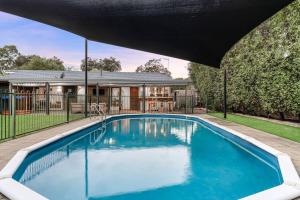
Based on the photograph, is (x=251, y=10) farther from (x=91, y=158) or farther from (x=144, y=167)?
(x=91, y=158)

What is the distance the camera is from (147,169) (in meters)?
6.29

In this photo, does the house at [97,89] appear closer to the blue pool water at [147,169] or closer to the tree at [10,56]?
the blue pool water at [147,169]

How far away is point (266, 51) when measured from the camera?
42.9 feet

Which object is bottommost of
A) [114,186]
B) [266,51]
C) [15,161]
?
[114,186]

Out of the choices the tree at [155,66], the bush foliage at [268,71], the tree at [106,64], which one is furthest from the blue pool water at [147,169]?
the tree at [106,64]

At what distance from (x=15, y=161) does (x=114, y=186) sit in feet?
5.97

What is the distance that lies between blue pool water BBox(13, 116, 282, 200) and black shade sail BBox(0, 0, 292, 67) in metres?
3.43

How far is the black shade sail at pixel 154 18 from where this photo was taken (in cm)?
131

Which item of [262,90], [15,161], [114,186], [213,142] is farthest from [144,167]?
[262,90]

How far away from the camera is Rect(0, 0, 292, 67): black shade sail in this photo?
1310 mm

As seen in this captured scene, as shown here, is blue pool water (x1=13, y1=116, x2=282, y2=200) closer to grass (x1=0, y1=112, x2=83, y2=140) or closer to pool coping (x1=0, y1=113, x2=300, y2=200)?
pool coping (x1=0, y1=113, x2=300, y2=200)

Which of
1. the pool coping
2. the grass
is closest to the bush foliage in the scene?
the pool coping

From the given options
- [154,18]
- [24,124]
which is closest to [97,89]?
[24,124]

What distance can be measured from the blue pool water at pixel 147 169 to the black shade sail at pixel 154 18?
3.43m
